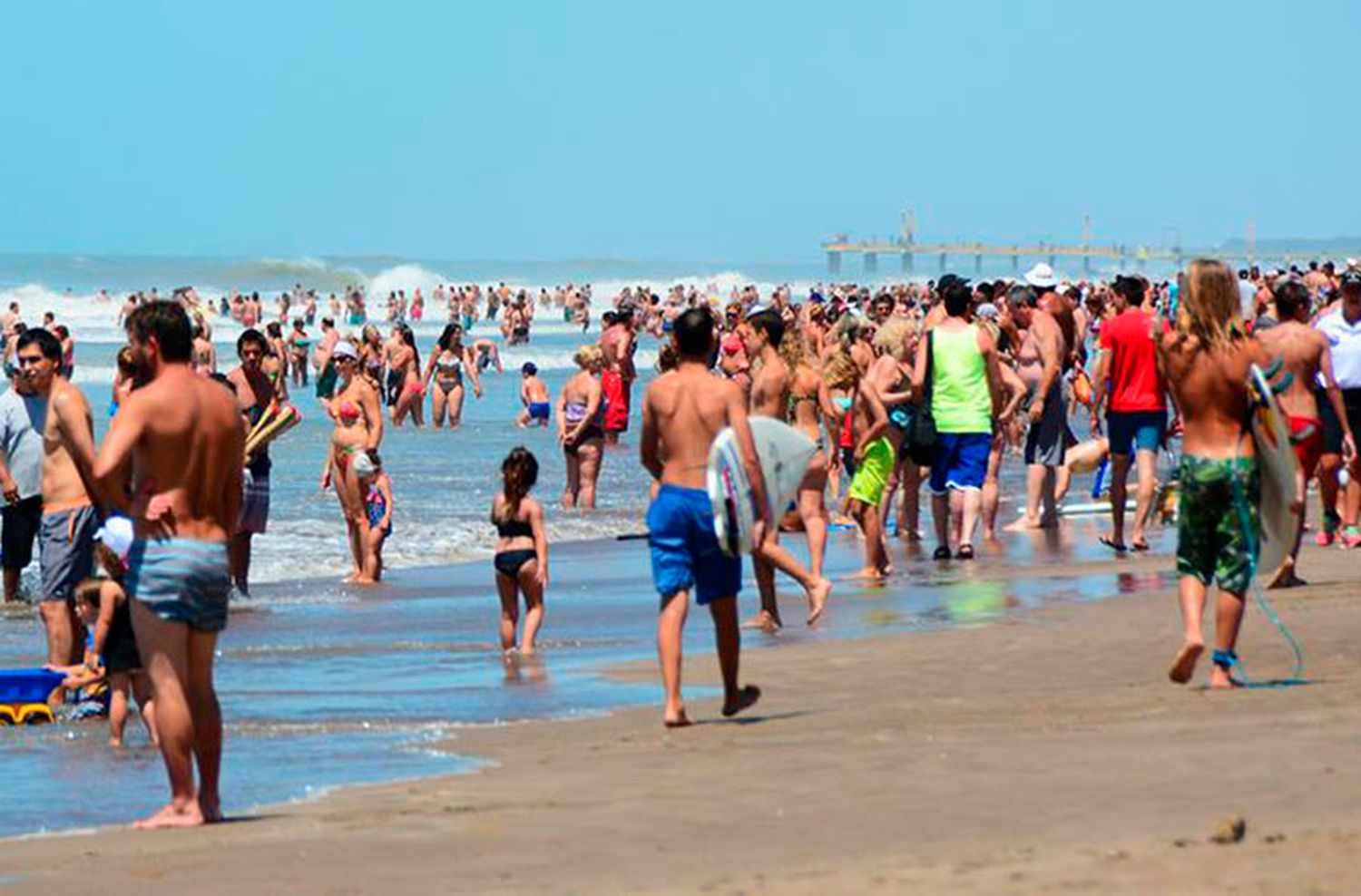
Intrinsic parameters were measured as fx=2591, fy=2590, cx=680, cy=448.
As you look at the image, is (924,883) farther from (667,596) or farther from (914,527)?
(914,527)

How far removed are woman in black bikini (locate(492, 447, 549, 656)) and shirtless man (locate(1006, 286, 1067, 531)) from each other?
5.23 m

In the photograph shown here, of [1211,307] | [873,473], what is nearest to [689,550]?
[1211,307]

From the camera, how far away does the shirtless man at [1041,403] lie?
16.5 meters

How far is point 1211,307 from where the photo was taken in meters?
9.30

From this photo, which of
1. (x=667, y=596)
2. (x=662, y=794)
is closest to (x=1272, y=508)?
(x=667, y=596)

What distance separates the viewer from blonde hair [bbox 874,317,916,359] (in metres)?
15.3

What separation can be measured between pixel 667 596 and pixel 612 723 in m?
0.65

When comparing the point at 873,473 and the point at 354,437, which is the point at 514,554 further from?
the point at 354,437

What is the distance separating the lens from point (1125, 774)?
7.36m

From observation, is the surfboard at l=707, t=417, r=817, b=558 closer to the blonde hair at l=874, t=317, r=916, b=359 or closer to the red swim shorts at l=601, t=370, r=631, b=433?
the blonde hair at l=874, t=317, r=916, b=359

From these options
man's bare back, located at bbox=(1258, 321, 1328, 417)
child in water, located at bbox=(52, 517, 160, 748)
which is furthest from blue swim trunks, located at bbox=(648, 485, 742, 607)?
man's bare back, located at bbox=(1258, 321, 1328, 417)

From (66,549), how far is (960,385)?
540 centimetres

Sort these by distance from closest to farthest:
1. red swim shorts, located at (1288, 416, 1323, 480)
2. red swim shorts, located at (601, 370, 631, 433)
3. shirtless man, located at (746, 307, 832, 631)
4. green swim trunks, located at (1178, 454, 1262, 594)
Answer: green swim trunks, located at (1178, 454, 1262, 594) < red swim shorts, located at (1288, 416, 1323, 480) < shirtless man, located at (746, 307, 832, 631) < red swim shorts, located at (601, 370, 631, 433)

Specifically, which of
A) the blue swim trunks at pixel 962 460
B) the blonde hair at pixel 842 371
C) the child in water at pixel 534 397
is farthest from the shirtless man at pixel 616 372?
the blue swim trunks at pixel 962 460
